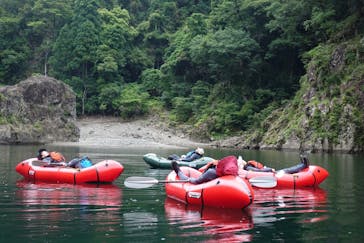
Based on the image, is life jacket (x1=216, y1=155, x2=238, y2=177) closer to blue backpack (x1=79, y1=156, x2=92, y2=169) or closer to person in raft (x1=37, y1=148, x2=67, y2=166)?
blue backpack (x1=79, y1=156, x2=92, y2=169)

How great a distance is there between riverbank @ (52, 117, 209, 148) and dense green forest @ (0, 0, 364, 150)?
1727 millimetres

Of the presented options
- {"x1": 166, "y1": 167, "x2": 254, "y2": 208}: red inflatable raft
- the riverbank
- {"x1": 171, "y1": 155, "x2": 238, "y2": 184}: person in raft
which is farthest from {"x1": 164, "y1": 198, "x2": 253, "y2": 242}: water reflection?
the riverbank

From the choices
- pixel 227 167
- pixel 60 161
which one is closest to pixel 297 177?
pixel 227 167

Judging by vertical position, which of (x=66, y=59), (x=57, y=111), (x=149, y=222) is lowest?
(x=149, y=222)

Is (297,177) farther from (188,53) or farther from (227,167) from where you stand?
(188,53)

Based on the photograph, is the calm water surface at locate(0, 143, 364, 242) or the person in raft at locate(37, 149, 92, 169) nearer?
the calm water surface at locate(0, 143, 364, 242)

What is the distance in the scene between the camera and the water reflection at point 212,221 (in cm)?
757

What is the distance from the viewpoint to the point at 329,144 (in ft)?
102

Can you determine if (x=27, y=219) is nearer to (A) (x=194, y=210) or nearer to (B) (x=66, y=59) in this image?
(A) (x=194, y=210)

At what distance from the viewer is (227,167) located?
9.86 metres

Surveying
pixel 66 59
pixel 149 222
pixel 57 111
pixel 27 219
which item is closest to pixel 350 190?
pixel 149 222

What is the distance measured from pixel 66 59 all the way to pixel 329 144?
110 ft

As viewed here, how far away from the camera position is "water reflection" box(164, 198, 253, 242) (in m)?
7.57

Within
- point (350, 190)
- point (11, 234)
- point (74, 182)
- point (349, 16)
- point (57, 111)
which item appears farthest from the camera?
point (57, 111)
